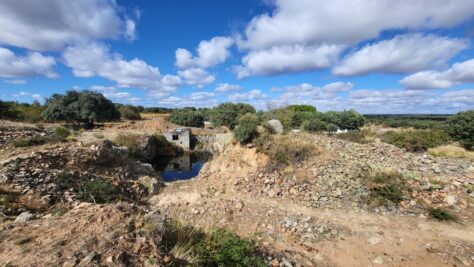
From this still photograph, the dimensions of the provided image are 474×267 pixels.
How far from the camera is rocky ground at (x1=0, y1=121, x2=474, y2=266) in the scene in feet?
9.53

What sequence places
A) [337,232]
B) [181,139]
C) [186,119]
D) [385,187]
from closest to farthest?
[337,232]
[385,187]
[181,139]
[186,119]

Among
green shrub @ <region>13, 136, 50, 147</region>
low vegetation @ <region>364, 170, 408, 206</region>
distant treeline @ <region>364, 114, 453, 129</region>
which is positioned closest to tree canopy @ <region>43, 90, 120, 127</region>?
green shrub @ <region>13, 136, 50, 147</region>

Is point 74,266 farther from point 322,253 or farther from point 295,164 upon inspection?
point 295,164

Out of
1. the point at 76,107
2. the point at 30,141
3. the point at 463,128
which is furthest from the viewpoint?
the point at 76,107

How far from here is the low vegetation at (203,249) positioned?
3.06m

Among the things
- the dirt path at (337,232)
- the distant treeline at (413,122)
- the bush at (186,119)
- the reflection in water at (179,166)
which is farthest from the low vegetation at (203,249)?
the bush at (186,119)

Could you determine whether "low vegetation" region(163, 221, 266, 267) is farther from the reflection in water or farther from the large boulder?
the reflection in water

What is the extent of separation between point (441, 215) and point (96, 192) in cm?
1059

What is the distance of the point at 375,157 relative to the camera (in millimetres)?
9711

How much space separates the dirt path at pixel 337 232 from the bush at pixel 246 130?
3.98 metres

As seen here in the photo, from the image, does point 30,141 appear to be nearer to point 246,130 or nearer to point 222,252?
point 246,130

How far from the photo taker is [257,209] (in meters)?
7.42

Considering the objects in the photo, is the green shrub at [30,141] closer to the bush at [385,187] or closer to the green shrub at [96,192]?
the green shrub at [96,192]

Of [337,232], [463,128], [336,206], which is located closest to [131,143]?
[336,206]
